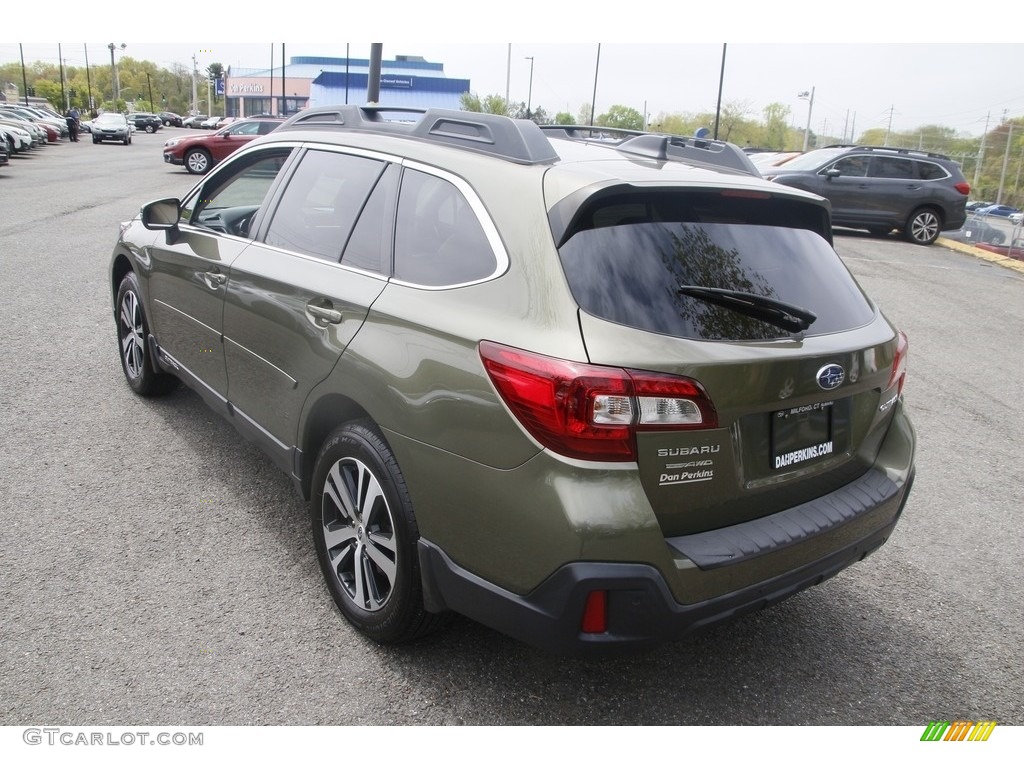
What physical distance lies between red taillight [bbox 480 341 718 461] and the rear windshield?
189mm

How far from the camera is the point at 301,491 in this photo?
3.43 meters

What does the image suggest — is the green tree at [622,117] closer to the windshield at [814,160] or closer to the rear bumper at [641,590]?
the windshield at [814,160]

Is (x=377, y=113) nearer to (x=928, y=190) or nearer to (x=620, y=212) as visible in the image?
(x=620, y=212)

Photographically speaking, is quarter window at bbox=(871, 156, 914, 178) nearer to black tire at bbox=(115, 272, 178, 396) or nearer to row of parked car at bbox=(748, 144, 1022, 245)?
row of parked car at bbox=(748, 144, 1022, 245)

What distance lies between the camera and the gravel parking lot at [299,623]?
9.00ft

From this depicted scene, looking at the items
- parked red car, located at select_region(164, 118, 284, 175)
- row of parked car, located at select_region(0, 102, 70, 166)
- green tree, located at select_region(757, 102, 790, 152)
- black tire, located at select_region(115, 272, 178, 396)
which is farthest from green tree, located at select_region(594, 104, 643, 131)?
black tire, located at select_region(115, 272, 178, 396)

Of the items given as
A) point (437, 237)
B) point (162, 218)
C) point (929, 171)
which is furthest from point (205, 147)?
point (437, 237)

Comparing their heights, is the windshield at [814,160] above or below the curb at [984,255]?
above

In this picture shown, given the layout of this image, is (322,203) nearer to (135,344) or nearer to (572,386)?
(572,386)

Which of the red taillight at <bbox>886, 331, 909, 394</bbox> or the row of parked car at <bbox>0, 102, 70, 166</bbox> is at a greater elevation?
the red taillight at <bbox>886, 331, 909, 394</bbox>

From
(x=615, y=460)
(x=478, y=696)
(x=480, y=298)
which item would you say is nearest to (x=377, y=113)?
(x=480, y=298)

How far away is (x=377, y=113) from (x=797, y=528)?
262 cm

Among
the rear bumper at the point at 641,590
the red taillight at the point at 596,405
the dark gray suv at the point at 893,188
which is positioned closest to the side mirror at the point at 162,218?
the rear bumper at the point at 641,590

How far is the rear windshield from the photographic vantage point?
243 centimetres
